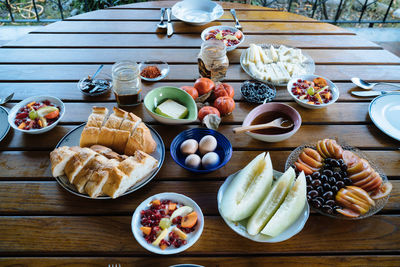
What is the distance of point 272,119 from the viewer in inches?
63.1

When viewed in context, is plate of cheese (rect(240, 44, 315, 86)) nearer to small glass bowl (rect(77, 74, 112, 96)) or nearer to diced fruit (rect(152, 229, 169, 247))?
small glass bowl (rect(77, 74, 112, 96))

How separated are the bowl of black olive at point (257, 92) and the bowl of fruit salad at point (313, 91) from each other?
116 millimetres

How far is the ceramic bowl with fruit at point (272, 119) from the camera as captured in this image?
58.8 inches

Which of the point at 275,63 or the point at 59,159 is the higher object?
the point at 275,63

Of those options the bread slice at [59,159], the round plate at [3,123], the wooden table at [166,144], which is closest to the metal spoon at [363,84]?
the wooden table at [166,144]

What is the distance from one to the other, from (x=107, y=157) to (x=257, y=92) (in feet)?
3.08

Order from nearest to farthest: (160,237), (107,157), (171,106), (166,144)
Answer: (160,237) < (107,157) < (166,144) < (171,106)

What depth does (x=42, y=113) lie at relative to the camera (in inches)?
62.0

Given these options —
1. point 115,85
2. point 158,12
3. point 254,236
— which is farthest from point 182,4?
point 254,236

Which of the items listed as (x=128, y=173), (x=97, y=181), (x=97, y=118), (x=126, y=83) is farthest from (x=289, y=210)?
(x=126, y=83)

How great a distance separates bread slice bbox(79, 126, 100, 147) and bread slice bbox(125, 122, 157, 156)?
0.49 feet

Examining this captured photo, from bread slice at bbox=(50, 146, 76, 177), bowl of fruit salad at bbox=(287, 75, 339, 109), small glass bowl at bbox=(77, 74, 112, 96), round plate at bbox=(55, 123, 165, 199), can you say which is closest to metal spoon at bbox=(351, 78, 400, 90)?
bowl of fruit salad at bbox=(287, 75, 339, 109)

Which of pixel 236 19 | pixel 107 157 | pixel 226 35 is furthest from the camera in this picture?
A: pixel 236 19

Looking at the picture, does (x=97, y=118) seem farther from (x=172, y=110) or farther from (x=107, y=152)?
(x=172, y=110)
